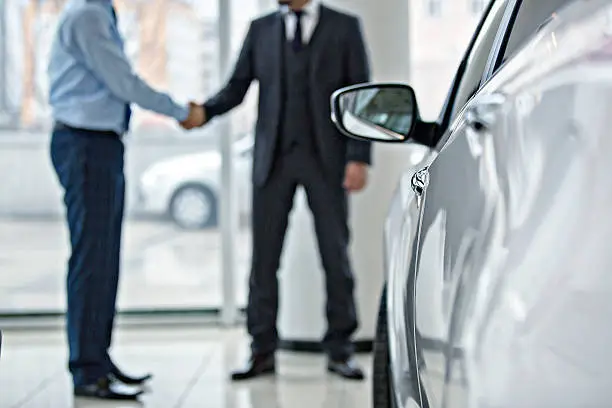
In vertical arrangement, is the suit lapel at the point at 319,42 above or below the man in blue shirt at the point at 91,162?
above

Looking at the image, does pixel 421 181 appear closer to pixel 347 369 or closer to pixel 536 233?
pixel 536 233

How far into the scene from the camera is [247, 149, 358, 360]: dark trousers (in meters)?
4.35

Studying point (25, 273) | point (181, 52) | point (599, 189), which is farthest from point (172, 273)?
point (599, 189)

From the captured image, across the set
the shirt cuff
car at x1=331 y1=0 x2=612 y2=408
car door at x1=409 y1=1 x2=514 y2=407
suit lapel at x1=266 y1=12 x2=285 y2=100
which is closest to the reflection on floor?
the shirt cuff

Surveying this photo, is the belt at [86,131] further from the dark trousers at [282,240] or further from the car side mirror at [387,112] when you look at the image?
the car side mirror at [387,112]

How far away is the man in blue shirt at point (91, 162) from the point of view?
3994 millimetres

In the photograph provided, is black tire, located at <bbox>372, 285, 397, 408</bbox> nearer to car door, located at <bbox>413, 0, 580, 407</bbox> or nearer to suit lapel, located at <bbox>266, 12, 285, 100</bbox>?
car door, located at <bbox>413, 0, 580, 407</bbox>

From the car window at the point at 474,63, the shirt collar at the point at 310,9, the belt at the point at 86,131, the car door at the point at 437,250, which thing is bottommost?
the car door at the point at 437,250

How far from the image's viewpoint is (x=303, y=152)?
4.34 metres

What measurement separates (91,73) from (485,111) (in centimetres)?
316

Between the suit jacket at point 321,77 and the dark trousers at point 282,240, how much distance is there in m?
0.06

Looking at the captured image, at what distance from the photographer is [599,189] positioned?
0.90 metres

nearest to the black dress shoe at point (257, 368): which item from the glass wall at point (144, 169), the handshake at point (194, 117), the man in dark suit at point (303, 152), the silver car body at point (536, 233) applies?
the man in dark suit at point (303, 152)

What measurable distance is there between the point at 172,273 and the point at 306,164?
5.91 ft
